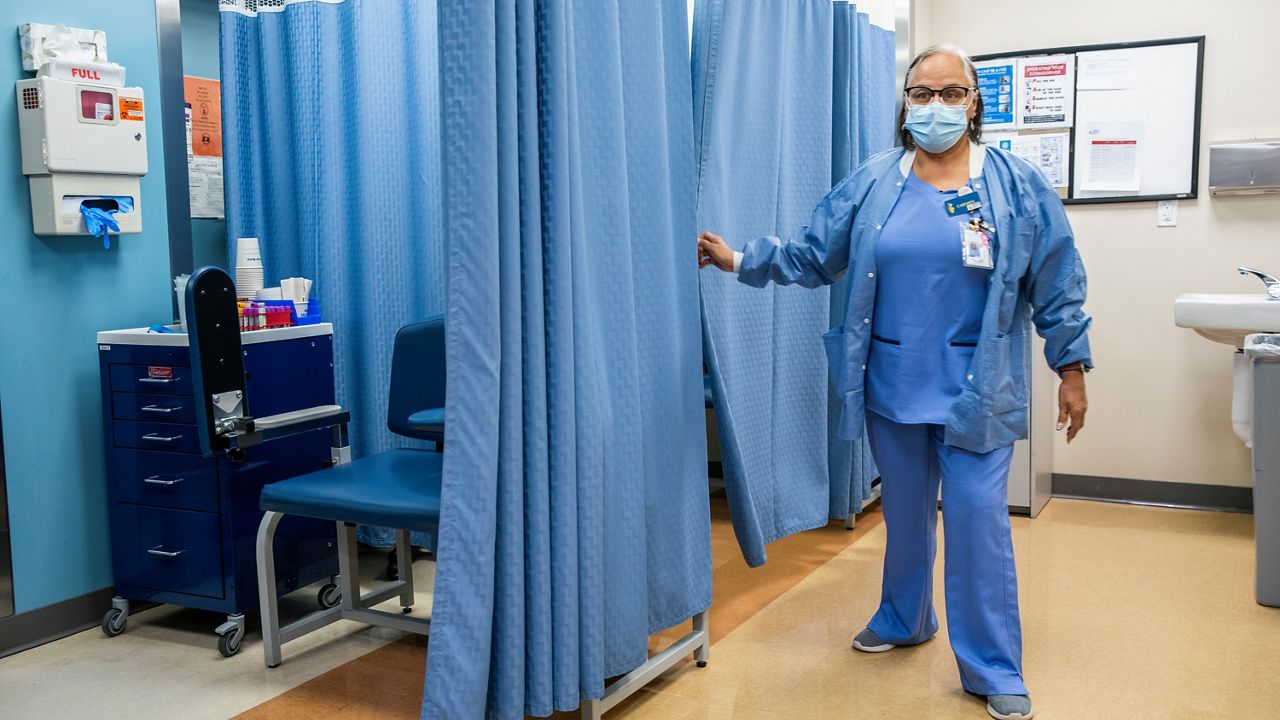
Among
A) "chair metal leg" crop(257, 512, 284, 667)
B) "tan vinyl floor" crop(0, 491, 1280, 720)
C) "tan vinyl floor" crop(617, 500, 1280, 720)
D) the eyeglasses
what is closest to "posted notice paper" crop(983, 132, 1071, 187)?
"tan vinyl floor" crop(617, 500, 1280, 720)

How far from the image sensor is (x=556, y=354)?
6.56ft

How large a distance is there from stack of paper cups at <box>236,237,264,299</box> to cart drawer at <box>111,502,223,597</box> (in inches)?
27.3

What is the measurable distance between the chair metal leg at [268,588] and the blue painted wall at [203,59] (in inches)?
48.0

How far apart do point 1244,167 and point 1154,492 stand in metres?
1.32

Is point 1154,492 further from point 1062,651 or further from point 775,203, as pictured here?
point 775,203

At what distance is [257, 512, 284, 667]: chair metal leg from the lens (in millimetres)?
2605

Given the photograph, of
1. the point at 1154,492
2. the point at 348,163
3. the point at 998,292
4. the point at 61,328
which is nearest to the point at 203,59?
the point at 348,163

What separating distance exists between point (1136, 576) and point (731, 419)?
5.36 feet

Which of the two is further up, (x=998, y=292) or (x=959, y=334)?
(x=998, y=292)

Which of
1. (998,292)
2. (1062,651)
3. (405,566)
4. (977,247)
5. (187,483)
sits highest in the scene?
(977,247)

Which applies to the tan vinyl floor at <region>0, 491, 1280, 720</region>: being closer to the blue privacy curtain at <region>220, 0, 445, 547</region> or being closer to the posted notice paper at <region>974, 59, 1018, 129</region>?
the blue privacy curtain at <region>220, 0, 445, 547</region>

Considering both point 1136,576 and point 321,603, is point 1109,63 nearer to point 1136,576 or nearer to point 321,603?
point 1136,576

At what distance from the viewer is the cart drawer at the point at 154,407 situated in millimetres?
2842

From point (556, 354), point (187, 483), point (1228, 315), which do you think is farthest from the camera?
point (1228, 315)
